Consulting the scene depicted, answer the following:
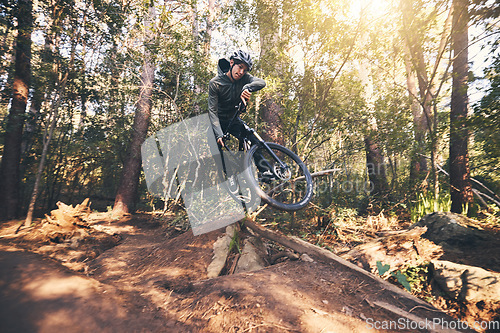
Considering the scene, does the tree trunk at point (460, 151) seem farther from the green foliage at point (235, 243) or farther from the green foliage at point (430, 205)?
the green foliage at point (235, 243)

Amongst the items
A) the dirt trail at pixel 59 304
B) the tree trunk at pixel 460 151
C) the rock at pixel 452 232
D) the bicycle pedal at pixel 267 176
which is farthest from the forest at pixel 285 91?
the dirt trail at pixel 59 304

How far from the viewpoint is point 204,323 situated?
6.28 feet

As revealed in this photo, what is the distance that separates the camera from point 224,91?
344cm

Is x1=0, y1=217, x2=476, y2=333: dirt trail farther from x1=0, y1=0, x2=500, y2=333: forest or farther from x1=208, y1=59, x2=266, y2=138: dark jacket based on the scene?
x1=208, y1=59, x2=266, y2=138: dark jacket

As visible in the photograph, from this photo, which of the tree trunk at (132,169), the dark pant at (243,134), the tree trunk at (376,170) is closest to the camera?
the dark pant at (243,134)

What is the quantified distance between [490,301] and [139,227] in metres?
8.41

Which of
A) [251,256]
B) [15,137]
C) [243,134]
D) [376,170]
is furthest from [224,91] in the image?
[15,137]

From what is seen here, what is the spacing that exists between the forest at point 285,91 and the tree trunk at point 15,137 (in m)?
0.03

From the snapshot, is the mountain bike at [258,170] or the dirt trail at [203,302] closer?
the dirt trail at [203,302]

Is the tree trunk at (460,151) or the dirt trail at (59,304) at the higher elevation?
the tree trunk at (460,151)

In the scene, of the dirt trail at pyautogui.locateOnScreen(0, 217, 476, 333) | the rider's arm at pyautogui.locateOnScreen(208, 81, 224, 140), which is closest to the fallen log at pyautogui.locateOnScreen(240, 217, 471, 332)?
the dirt trail at pyautogui.locateOnScreen(0, 217, 476, 333)

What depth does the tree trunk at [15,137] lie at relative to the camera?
7.05 metres

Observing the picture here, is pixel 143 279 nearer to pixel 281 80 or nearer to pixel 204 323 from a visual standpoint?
pixel 204 323

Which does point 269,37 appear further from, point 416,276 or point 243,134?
point 416,276
